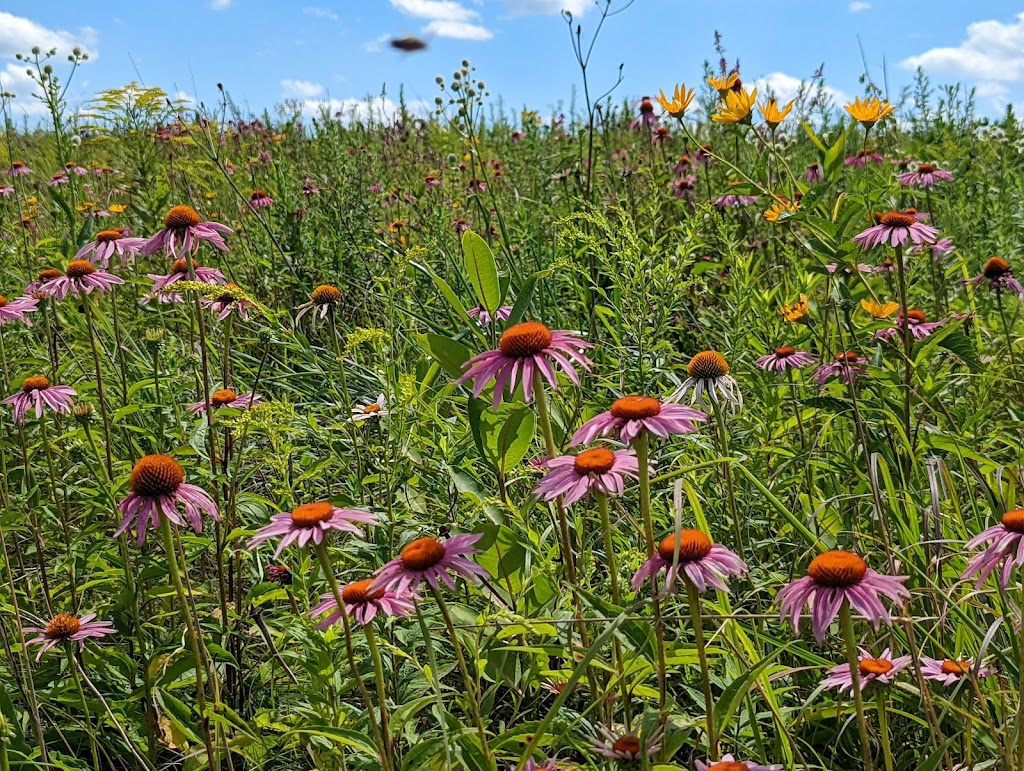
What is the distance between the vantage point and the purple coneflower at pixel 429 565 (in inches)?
36.7

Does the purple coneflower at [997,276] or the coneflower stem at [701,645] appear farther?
the purple coneflower at [997,276]

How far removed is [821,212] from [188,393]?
184cm

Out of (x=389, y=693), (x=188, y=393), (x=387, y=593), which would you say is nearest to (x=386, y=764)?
(x=387, y=593)

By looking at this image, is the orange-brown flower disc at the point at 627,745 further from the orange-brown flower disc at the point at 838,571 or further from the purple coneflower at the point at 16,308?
the purple coneflower at the point at 16,308

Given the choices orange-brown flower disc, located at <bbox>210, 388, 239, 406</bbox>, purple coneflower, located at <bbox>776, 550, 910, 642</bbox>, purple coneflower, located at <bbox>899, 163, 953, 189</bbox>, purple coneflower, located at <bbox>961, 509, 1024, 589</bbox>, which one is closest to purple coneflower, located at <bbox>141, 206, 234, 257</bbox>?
orange-brown flower disc, located at <bbox>210, 388, 239, 406</bbox>

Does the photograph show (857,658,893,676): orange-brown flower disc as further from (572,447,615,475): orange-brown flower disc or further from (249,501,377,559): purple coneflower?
(249,501,377,559): purple coneflower

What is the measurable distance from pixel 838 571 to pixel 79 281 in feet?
5.47

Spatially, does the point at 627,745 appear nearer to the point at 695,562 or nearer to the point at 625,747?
the point at 625,747

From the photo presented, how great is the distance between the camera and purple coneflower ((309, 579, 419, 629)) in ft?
3.20

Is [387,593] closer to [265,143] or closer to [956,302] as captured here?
[956,302]

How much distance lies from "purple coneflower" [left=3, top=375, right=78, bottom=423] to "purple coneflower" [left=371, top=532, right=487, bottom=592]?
3.24 ft

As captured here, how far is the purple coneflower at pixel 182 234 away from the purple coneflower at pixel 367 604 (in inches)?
36.6

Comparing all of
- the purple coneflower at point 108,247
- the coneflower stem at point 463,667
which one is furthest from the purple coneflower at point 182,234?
the coneflower stem at point 463,667

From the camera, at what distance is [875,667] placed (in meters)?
1.01
